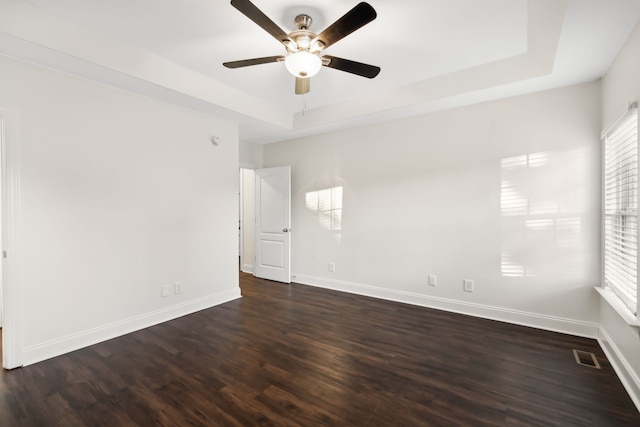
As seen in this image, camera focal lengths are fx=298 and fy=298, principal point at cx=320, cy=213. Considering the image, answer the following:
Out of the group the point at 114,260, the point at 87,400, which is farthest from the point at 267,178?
the point at 87,400

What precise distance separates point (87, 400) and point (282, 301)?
237 centimetres

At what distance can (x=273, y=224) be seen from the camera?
5.26 m

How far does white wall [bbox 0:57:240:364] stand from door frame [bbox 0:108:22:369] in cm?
4

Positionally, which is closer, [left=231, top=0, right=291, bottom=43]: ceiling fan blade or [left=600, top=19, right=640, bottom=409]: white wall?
[left=231, top=0, right=291, bottom=43]: ceiling fan blade

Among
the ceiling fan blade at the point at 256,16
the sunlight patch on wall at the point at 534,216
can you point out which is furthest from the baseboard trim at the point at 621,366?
the ceiling fan blade at the point at 256,16

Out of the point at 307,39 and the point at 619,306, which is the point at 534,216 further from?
the point at 307,39

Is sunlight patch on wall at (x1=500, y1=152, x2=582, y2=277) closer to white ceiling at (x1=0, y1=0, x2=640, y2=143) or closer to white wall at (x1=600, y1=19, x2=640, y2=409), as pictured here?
white wall at (x1=600, y1=19, x2=640, y2=409)

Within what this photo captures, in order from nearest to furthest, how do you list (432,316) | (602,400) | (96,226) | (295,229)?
1. (602,400)
2. (96,226)
3. (432,316)
4. (295,229)

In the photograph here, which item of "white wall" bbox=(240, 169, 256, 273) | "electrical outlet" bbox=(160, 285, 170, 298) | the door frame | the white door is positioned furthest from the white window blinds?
"white wall" bbox=(240, 169, 256, 273)

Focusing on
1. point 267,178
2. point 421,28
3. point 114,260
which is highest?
point 421,28

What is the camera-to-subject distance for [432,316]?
3570 millimetres

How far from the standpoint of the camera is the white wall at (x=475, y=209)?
3033mm

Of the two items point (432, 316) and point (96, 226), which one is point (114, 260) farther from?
point (432, 316)

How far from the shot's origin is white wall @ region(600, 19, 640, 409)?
2.04 m
